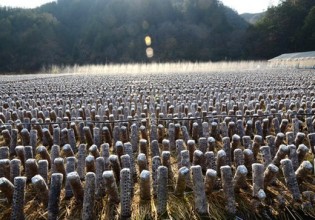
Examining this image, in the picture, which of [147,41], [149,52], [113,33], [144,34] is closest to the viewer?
[149,52]

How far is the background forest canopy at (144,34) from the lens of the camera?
153ft

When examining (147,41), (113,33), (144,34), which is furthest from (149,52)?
(113,33)

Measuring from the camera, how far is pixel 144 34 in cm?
5259

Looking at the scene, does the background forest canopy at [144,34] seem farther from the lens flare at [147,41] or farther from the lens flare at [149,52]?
the lens flare at [147,41]

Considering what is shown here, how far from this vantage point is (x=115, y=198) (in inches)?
111

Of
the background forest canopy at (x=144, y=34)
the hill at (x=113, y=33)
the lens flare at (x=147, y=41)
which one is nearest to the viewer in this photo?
the background forest canopy at (x=144, y=34)

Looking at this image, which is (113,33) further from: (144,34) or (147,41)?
(147,41)

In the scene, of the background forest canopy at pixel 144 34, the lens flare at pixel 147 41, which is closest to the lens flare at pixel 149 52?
the background forest canopy at pixel 144 34

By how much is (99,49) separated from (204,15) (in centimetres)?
1961

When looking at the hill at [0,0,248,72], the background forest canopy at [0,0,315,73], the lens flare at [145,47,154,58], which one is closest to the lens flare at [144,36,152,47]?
the hill at [0,0,248,72]

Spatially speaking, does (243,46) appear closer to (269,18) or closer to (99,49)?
(269,18)

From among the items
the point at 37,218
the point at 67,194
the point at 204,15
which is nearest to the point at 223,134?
the point at 67,194

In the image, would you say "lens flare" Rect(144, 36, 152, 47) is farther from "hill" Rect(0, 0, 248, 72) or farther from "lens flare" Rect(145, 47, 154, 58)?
"lens flare" Rect(145, 47, 154, 58)

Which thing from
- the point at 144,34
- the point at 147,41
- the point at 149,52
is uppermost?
the point at 144,34
